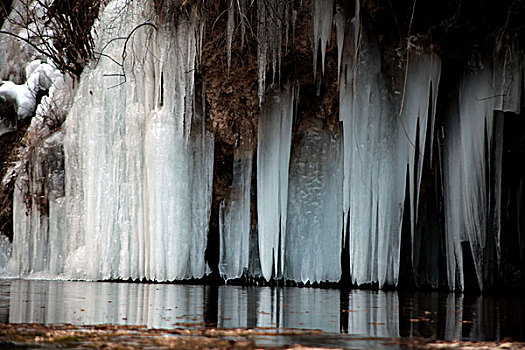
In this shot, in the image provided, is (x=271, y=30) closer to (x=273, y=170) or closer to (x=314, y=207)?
(x=273, y=170)

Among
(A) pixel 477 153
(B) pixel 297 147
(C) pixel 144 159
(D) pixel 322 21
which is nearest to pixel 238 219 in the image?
(B) pixel 297 147

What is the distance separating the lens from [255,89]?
7766 millimetres

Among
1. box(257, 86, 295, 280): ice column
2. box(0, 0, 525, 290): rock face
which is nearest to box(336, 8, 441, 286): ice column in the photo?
box(0, 0, 525, 290): rock face

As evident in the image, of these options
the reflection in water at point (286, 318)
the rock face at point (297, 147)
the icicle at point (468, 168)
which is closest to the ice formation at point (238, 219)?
the rock face at point (297, 147)

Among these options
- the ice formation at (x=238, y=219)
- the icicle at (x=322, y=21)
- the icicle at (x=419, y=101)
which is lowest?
the ice formation at (x=238, y=219)

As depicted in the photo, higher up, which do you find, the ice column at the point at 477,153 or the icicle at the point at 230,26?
the icicle at the point at 230,26

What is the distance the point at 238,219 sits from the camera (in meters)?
8.64

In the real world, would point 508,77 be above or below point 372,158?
above

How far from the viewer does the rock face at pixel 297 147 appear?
252 inches

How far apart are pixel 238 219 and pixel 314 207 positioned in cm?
121

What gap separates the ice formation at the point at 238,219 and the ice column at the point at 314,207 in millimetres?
611

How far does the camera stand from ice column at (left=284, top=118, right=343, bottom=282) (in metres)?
7.91

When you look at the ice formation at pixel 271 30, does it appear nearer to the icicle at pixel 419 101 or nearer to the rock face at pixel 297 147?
the rock face at pixel 297 147

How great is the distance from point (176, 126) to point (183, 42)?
104 centimetres
